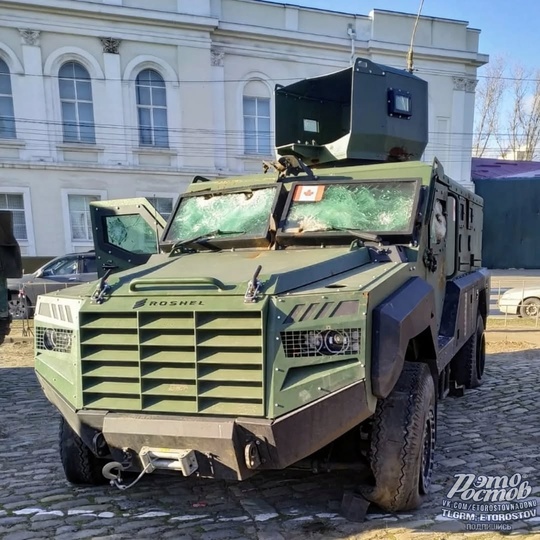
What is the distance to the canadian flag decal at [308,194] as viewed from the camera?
423cm

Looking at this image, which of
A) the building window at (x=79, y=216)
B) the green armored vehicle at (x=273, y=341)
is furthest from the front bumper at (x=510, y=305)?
the building window at (x=79, y=216)

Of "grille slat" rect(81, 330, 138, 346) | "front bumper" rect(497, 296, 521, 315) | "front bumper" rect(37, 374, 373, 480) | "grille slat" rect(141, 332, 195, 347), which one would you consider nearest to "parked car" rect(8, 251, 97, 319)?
"grille slat" rect(81, 330, 138, 346)

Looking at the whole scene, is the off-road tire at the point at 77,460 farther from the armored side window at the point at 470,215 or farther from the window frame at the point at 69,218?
the window frame at the point at 69,218

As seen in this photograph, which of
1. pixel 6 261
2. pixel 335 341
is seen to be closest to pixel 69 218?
pixel 6 261

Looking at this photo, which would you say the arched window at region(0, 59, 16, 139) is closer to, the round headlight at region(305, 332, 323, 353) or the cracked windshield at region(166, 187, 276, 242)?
the cracked windshield at region(166, 187, 276, 242)

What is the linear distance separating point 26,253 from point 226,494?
14356 mm

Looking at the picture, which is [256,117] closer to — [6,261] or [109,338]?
[6,261]

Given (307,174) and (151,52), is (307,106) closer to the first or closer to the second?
(307,174)

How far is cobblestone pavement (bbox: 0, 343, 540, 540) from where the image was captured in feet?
10.7

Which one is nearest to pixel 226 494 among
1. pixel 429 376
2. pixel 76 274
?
pixel 429 376

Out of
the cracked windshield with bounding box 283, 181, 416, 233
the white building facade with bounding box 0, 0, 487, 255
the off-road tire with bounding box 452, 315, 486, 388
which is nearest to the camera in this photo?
the cracked windshield with bounding box 283, 181, 416, 233

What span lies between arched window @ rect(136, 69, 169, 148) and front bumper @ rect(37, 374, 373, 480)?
15510 millimetres

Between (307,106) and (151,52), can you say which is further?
(151,52)

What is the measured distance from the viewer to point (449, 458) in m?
4.35
